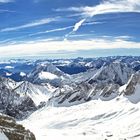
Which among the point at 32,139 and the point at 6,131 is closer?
the point at 6,131

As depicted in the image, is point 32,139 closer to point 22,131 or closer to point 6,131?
point 22,131

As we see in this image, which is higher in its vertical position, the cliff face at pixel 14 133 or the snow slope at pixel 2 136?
the snow slope at pixel 2 136

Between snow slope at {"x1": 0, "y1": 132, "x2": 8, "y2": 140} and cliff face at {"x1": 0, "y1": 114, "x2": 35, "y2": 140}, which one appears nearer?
snow slope at {"x1": 0, "y1": 132, "x2": 8, "y2": 140}

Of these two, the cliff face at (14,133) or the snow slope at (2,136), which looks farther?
the cliff face at (14,133)

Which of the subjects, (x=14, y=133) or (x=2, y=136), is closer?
(x=2, y=136)

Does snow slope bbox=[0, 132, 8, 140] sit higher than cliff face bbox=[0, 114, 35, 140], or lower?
higher

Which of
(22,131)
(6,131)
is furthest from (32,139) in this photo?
(6,131)

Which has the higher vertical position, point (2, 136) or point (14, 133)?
point (2, 136)
